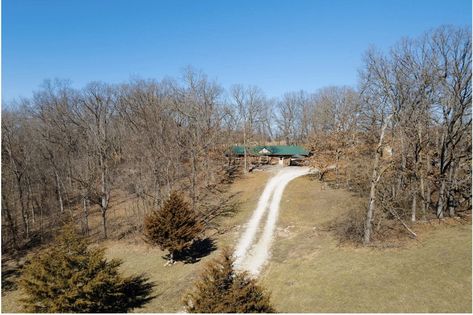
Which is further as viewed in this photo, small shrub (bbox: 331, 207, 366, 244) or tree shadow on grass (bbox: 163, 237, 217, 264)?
tree shadow on grass (bbox: 163, 237, 217, 264)

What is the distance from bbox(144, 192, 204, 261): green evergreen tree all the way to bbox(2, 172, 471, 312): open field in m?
1.33

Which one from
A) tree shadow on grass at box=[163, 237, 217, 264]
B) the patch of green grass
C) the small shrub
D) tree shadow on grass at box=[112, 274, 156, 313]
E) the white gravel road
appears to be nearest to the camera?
the patch of green grass

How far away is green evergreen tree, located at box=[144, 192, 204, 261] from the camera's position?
18.8m

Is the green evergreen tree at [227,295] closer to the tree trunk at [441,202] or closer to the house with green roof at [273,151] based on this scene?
the tree trunk at [441,202]

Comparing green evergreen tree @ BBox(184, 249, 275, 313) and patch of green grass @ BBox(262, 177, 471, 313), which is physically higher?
green evergreen tree @ BBox(184, 249, 275, 313)

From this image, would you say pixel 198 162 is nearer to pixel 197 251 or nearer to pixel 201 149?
pixel 201 149

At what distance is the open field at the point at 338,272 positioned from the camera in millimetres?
12305

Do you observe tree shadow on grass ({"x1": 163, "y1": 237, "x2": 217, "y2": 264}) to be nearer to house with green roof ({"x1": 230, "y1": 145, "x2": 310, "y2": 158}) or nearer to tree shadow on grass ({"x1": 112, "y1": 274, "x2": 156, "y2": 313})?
tree shadow on grass ({"x1": 112, "y1": 274, "x2": 156, "y2": 313})

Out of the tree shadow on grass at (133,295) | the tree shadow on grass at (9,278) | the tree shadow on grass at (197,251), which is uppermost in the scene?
the tree shadow on grass at (197,251)

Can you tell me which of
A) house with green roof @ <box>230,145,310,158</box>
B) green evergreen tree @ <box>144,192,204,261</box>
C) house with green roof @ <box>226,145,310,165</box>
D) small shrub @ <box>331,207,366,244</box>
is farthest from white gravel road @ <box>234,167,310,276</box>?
house with green roof @ <box>230,145,310,158</box>

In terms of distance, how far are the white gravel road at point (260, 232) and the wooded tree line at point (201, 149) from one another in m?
4.59

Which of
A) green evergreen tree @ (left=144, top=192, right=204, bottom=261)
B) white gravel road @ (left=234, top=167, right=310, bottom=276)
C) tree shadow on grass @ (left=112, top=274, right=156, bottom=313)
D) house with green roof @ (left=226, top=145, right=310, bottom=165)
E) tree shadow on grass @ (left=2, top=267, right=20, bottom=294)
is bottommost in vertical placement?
tree shadow on grass @ (left=2, top=267, right=20, bottom=294)

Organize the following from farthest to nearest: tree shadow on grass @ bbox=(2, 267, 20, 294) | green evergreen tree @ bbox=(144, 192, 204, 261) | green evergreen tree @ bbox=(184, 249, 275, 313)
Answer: tree shadow on grass @ bbox=(2, 267, 20, 294) < green evergreen tree @ bbox=(144, 192, 204, 261) < green evergreen tree @ bbox=(184, 249, 275, 313)

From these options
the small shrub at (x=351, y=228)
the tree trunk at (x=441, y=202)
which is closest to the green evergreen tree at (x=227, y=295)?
the small shrub at (x=351, y=228)
